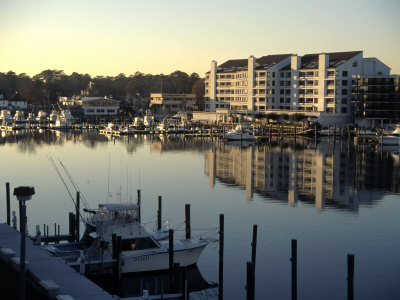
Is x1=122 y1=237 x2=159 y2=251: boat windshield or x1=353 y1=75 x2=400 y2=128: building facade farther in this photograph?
x1=353 y1=75 x2=400 y2=128: building facade

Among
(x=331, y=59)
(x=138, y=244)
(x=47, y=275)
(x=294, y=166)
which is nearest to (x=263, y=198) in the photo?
(x=294, y=166)

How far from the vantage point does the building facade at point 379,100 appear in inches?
4242

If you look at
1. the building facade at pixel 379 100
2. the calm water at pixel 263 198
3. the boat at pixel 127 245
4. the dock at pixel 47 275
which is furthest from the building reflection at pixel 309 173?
the building facade at pixel 379 100

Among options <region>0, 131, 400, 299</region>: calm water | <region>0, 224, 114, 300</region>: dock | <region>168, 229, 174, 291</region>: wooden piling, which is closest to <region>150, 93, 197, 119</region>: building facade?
<region>0, 131, 400, 299</region>: calm water

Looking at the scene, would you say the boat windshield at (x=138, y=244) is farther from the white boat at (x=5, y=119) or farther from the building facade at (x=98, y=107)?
the building facade at (x=98, y=107)

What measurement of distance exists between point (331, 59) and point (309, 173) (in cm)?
6121

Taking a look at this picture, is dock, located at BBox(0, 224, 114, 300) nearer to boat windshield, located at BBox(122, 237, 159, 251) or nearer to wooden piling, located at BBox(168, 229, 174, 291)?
boat windshield, located at BBox(122, 237, 159, 251)

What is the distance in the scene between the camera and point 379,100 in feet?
357

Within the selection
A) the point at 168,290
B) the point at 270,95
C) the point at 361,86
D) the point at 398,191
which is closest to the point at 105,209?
the point at 168,290

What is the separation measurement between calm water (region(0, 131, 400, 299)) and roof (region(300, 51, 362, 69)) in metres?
31.2

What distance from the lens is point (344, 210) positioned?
41938 millimetres

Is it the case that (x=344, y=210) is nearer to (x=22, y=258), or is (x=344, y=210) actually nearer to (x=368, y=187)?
(x=368, y=187)

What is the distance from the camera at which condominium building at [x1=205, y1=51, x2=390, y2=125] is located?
372ft

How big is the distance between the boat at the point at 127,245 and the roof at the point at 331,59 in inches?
3574
